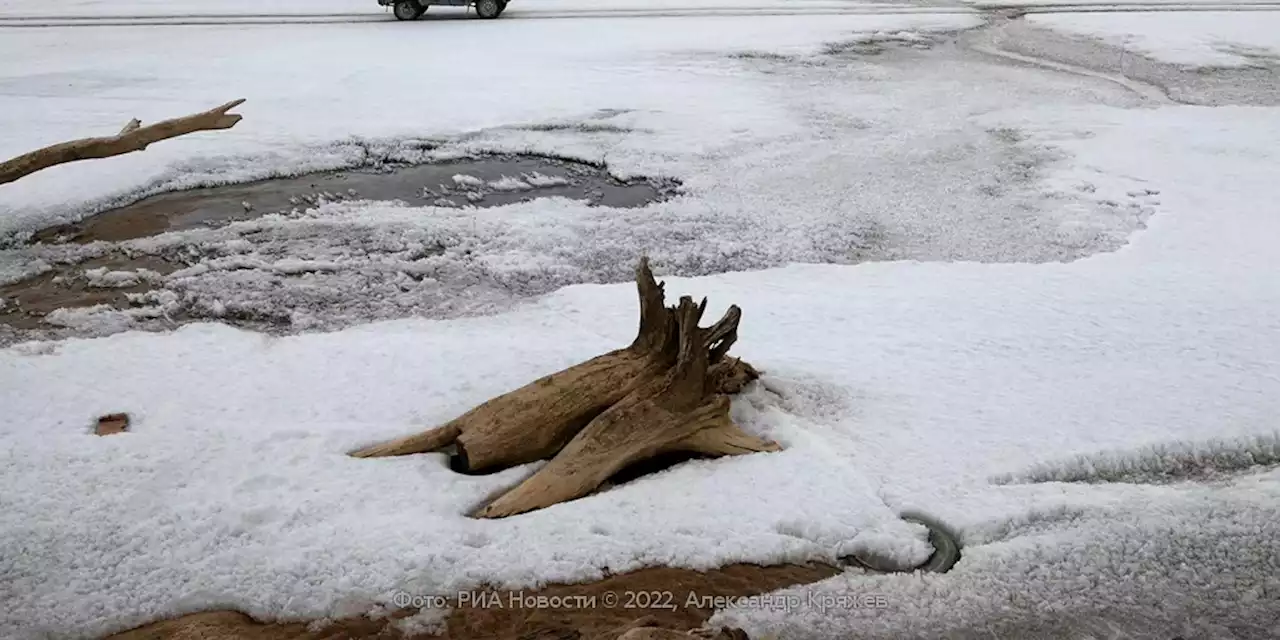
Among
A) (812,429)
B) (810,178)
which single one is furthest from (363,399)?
(810,178)

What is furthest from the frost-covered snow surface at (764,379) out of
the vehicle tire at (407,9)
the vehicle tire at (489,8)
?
the vehicle tire at (489,8)

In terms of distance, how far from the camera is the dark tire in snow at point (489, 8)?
55.8 ft

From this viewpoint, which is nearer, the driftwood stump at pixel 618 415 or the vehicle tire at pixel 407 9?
the driftwood stump at pixel 618 415

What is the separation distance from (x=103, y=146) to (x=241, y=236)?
986 mm

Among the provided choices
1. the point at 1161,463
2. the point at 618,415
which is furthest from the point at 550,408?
the point at 1161,463

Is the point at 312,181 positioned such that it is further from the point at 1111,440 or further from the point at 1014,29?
the point at 1014,29

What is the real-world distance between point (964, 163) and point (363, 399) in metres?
5.93

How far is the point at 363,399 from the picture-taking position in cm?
445

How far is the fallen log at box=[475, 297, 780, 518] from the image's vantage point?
147 inches

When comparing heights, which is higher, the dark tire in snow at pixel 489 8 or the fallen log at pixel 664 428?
the dark tire in snow at pixel 489 8

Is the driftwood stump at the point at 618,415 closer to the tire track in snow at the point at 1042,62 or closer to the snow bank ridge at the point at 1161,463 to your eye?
the snow bank ridge at the point at 1161,463

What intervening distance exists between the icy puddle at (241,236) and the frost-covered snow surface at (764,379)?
7cm

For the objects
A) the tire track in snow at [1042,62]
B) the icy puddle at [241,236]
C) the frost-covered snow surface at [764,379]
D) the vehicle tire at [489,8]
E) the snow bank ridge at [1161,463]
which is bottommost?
the snow bank ridge at [1161,463]

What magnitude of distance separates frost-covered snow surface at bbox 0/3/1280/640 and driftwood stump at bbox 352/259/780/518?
12cm
